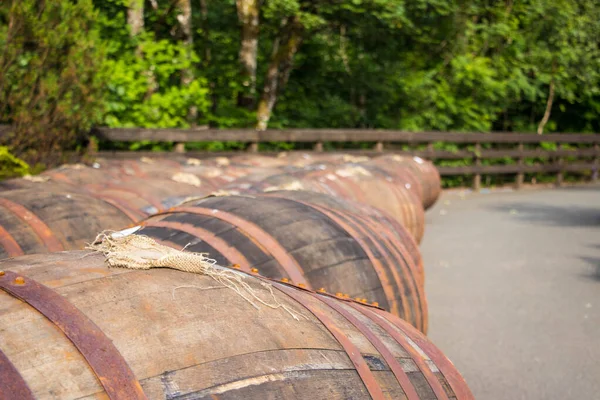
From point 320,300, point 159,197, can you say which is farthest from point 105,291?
point 159,197

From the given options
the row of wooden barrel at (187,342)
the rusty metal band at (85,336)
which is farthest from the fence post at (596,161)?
the rusty metal band at (85,336)

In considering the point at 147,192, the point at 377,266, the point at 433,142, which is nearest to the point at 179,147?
the point at 147,192

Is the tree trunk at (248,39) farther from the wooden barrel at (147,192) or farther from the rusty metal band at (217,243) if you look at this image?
the rusty metal band at (217,243)

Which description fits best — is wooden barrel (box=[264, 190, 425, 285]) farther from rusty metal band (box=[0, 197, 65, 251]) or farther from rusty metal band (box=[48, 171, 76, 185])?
rusty metal band (box=[48, 171, 76, 185])

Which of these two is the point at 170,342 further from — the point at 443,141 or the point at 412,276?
the point at 443,141

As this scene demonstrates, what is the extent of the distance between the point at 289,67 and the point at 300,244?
1492cm

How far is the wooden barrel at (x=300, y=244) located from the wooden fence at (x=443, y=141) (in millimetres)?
7843

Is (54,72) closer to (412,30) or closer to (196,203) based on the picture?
(196,203)

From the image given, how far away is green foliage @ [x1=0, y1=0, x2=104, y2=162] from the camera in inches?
344

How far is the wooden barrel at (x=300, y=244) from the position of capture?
11.5ft

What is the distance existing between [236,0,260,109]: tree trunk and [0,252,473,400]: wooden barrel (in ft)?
47.6

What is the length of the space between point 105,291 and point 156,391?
34 cm

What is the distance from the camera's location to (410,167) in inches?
469

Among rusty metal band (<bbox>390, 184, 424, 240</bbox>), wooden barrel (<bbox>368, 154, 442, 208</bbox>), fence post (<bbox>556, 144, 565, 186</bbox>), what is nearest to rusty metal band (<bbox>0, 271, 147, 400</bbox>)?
rusty metal band (<bbox>390, 184, 424, 240</bbox>)
